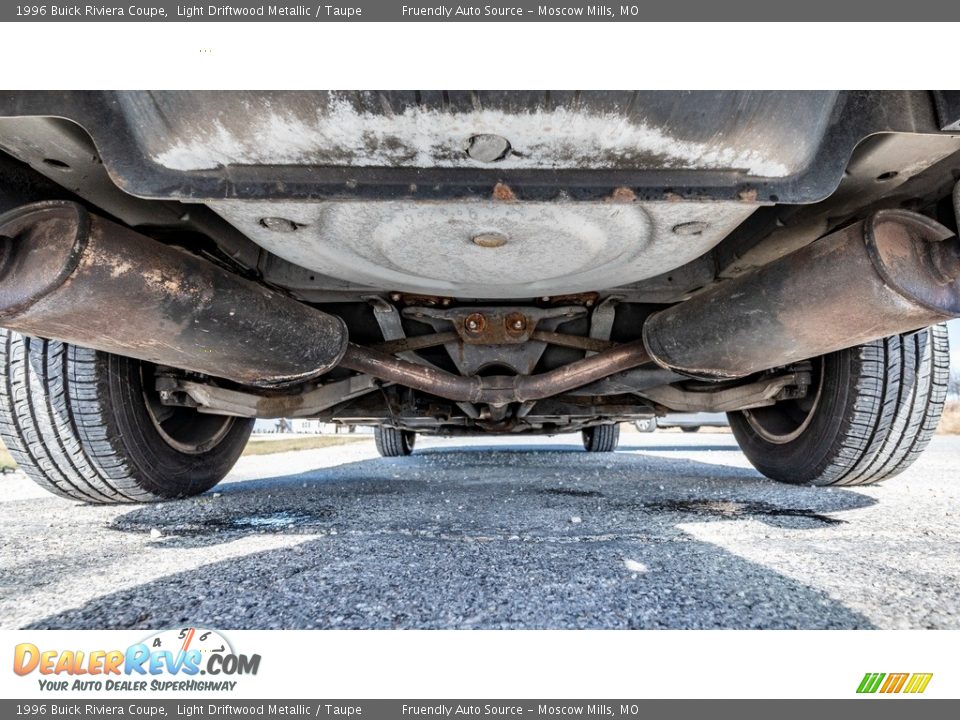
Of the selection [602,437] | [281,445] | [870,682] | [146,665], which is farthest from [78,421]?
[281,445]

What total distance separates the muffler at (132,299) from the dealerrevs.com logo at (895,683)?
1001 millimetres

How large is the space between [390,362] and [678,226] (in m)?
0.78

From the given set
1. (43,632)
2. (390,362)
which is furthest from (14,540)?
(390,362)

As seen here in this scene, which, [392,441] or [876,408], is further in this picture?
[392,441]

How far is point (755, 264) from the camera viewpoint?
3.58 feet

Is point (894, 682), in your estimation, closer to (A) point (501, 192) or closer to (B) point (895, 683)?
(B) point (895, 683)

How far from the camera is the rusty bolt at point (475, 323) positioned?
1.39 m

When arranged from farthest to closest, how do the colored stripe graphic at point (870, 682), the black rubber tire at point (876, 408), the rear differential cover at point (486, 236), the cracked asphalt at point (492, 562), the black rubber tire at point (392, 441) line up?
the black rubber tire at point (392, 441) → the black rubber tire at point (876, 408) → the rear differential cover at point (486, 236) → the cracked asphalt at point (492, 562) → the colored stripe graphic at point (870, 682)

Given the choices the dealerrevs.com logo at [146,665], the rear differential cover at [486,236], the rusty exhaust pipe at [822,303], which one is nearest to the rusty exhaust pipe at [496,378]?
the rusty exhaust pipe at [822,303]

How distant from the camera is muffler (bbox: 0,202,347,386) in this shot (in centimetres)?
71

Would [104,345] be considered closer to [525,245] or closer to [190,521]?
[190,521]

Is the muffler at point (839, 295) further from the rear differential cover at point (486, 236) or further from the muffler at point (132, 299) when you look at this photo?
the muffler at point (132, 299)

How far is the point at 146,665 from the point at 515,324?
3.55 ft

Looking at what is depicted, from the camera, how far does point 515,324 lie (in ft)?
4.63
